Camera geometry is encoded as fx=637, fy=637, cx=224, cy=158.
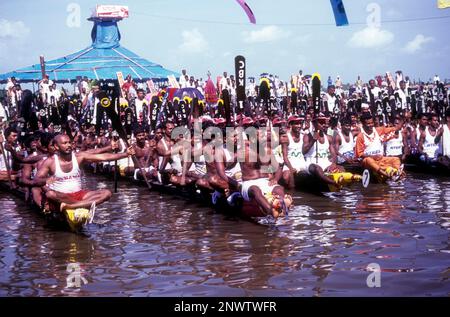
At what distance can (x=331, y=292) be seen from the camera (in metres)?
5.84

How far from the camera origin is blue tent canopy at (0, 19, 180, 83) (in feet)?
98.5

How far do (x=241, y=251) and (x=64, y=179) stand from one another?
3.13 metres

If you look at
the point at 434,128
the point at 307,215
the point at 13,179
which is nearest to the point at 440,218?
the point at 307,215

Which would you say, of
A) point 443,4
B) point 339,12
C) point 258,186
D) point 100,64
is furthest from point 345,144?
point 100,64

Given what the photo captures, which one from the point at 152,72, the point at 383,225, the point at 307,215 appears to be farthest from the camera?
the point at 152,72

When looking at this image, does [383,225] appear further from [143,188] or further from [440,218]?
[143,188]

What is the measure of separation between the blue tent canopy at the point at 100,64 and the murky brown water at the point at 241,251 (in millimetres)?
A: 19546

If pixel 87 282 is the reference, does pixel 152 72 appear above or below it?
above

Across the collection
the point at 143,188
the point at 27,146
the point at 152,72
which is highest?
the point at 152,72

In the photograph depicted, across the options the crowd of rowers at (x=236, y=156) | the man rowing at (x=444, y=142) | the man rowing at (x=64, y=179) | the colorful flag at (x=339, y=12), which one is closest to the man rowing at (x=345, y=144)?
the crowd of rowers at (x=236, y=156)

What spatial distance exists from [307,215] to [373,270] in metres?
3.53

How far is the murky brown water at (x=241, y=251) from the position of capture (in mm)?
6172

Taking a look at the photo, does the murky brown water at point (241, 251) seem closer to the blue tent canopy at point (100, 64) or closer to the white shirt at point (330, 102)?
the white shirt at point (330, 102)

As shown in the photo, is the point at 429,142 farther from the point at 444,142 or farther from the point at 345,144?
the point at 345,144
